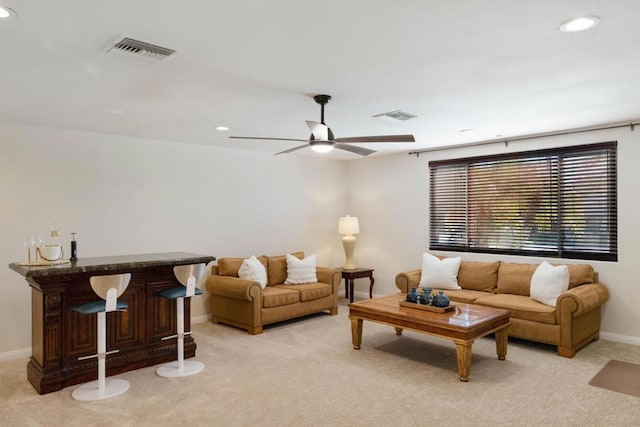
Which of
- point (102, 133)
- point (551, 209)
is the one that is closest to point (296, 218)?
point (102, 133)

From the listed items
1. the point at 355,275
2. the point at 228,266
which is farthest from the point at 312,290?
the point at 228,266

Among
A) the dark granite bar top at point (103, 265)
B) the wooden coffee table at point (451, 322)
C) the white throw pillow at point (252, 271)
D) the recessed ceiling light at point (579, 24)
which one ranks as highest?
the recessed ceiling light at point (579, 24)

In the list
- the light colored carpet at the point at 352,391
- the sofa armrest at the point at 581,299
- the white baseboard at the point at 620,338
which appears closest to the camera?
the light colored carpet at the point at 352,391

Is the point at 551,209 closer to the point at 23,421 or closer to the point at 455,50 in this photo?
the point at 455,50

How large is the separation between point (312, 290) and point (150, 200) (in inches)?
93.4

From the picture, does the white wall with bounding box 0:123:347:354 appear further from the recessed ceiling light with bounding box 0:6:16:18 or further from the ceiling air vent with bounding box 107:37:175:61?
the recessed ceiling light with bounding box 0:6:16:18

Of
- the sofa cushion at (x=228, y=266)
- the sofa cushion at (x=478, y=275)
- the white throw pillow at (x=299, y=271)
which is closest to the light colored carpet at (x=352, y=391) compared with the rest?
the sofa cushion at (x=478, y=275)

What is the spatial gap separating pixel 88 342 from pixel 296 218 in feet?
12.3

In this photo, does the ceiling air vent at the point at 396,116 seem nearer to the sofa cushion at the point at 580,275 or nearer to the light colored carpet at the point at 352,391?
the light colored carpet at the point at 352,391

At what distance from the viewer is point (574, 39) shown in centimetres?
255

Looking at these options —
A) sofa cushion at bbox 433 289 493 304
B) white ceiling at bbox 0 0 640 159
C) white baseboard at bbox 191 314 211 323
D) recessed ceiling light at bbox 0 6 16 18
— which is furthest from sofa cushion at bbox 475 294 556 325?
recessed ceiling light at bbox 0 6 16 18

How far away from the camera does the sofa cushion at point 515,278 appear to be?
519 cm

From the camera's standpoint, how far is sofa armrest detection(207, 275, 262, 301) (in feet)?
17.0

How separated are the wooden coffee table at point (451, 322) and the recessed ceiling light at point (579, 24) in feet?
7.82
